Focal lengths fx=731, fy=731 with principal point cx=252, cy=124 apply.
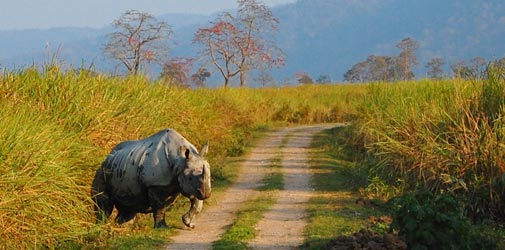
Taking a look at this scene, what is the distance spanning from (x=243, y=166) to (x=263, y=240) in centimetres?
882

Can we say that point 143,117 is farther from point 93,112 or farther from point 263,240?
point 263,240

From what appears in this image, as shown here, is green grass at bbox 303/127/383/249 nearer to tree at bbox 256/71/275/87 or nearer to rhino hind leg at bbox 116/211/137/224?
rhino hind leg at bbox 116/211/137/224

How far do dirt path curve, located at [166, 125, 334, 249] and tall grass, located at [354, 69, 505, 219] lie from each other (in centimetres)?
188


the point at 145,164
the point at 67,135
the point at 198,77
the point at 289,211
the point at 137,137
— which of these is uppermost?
the point at 198,77

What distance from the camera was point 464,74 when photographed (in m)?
15.4

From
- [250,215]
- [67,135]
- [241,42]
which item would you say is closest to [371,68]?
[241,42]

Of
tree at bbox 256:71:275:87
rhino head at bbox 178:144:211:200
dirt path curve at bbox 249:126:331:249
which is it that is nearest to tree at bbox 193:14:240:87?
dirt path curve at bbox 249:126:331:249

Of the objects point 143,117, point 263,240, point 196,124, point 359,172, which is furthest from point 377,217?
point 196,124

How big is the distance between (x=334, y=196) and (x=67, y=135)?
5.59 metres

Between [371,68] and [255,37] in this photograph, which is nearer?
[255,37]

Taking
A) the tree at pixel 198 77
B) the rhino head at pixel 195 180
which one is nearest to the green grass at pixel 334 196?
the rhino head at pixel 195 180

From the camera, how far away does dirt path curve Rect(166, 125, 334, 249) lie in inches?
389

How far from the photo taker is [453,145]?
1216 cm

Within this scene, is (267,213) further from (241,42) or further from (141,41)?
(241,42)
